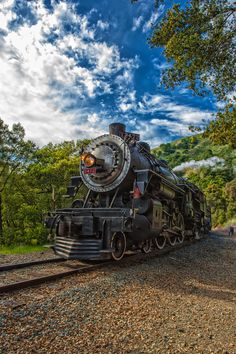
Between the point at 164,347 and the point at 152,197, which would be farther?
the point at 152,197

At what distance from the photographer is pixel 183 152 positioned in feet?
415

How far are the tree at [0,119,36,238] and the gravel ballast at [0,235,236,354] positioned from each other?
574 inches

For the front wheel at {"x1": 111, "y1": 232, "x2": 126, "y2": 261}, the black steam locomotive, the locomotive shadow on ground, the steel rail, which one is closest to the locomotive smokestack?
the black steam locomotive

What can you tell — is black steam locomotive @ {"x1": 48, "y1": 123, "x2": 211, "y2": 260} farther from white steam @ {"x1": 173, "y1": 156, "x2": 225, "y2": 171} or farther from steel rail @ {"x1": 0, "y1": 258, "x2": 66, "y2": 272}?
white steam @ {"x1": 173, "y1": 156, "x2": 225, "y2": 171}

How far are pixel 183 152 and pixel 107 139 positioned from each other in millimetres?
121974

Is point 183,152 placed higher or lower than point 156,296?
higher

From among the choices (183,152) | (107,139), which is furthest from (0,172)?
(183,152)

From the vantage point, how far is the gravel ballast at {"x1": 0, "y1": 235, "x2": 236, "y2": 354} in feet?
9.28

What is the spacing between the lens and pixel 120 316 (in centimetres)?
359

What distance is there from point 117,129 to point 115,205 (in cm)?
236

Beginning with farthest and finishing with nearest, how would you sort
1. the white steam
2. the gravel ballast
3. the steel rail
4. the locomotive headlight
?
1. the white steam
2. the locomotive headlight
3. the steel rail
4. the gravel ballast

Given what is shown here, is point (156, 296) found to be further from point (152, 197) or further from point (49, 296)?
point (152, 197)

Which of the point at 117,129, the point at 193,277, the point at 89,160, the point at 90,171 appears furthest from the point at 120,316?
the point at 117,129

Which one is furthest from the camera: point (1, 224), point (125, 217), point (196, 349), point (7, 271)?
point (1, 224)
